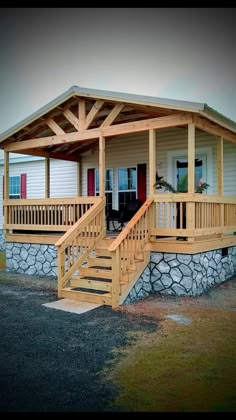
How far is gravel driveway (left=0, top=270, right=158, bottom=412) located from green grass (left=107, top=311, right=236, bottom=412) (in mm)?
220

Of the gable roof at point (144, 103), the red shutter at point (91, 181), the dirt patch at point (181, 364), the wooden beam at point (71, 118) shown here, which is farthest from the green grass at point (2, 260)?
the dirt patch at point (181, 364)

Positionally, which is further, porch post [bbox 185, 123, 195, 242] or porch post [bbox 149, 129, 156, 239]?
porch post [bbox 149, 129, 156, 239]

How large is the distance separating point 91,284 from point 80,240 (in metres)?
1.34

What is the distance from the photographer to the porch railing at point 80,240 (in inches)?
266

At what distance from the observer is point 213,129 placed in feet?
24.7

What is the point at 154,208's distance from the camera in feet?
23.9

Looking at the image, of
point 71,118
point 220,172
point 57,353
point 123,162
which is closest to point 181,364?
point 57,353

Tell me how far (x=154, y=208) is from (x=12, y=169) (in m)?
9.51

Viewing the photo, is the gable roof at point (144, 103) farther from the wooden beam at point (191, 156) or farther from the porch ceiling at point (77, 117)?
the wooden beam at point (191, 156)

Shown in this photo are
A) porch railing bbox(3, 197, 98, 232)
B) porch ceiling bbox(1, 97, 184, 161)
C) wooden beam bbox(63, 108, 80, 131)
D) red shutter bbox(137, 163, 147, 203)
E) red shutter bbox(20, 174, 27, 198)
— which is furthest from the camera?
red shutter bbox(20, 174, 27, 198)

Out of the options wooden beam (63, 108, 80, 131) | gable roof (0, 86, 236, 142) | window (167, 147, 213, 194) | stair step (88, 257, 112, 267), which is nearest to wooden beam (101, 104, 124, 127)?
gable roof (0, 86, 236, 142)

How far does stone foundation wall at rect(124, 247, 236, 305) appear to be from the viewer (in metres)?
6.88

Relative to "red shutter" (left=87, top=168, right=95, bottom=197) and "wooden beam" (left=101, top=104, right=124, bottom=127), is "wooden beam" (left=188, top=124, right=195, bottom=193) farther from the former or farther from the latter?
"red shutter" (left=87, top=168, right=95, bottom=197)

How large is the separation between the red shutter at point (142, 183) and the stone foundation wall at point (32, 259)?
3.20 meters
